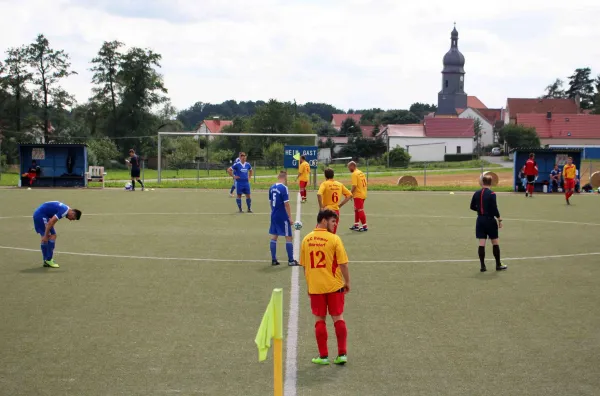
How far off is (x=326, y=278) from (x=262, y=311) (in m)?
2.72

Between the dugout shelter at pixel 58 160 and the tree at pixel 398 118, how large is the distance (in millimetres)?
110388

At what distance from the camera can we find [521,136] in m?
102

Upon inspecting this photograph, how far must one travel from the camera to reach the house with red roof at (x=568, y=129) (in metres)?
105

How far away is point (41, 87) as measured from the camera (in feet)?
→ 262

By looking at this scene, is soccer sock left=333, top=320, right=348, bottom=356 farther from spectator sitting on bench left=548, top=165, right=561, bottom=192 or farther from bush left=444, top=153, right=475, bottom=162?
bush left=444, top=153, right=475, bottom=162

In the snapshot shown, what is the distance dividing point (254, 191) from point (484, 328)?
97.6 ft

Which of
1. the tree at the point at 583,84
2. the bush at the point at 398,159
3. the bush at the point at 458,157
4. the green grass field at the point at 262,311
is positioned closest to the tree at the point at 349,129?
the bush at the point at 458,157

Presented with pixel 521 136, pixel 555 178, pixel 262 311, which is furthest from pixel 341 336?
pixel 521 136

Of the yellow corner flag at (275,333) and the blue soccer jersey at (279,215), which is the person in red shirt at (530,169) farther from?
the yellow corner flag at (275,333)

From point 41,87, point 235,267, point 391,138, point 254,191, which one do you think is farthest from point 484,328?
point 391,138

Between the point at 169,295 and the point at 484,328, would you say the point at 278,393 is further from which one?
the point at 169,295

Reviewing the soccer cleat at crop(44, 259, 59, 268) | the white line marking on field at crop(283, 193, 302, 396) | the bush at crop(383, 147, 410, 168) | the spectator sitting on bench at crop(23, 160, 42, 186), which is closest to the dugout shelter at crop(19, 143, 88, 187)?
the spectator sitting on bench at crop(23, 160, 42, 186)

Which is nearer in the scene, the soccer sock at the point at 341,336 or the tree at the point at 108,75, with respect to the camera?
the soccer sock at the point at 341,336

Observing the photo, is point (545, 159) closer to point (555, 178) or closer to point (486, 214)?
point (555, 178)
